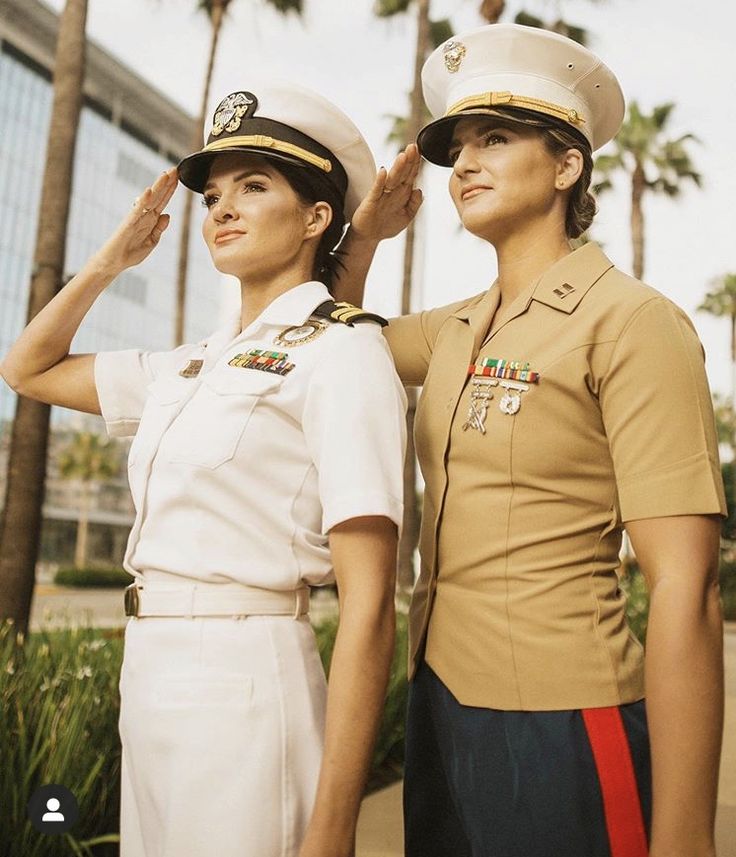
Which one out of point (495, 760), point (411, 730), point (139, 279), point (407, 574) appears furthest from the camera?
point (139, 279)

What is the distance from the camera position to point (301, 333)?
6.34 ft

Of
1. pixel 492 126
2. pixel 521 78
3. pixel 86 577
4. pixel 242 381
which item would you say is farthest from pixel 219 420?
pixel 86 577

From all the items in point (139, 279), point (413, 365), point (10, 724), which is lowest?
point (10, 724)

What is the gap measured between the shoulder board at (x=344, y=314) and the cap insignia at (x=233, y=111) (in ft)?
1.42

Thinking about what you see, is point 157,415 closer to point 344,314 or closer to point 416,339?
point 344,314

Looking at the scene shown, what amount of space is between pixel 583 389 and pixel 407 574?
11283 mm

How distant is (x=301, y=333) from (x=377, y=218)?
18.5 inches

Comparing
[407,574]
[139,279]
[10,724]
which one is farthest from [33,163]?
[10,724]

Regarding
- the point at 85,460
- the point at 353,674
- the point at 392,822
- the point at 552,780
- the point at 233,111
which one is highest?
the point at 85,460

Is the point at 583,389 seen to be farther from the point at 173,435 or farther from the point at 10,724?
the point at 10,724

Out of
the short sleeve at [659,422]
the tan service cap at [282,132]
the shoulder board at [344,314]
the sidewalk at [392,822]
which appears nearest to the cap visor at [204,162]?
the tan service cap at [282,132]

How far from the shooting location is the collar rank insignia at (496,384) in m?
1.78

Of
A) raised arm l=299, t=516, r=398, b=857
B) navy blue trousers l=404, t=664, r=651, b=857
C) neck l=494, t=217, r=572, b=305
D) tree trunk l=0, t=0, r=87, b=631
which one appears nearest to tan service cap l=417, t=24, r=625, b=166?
neck l=494, t=217, r=572, b=305

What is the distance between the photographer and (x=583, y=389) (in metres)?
1.73
